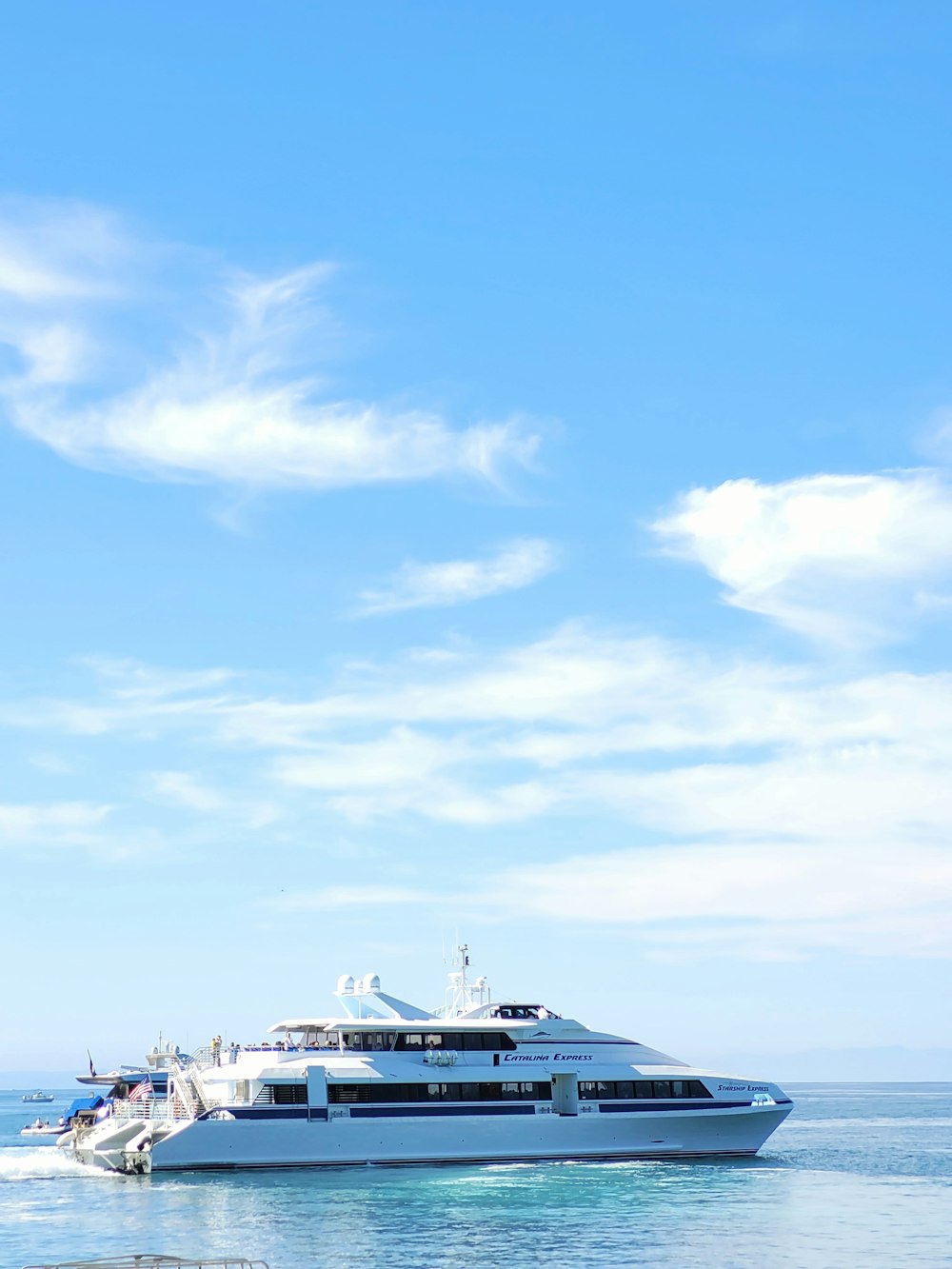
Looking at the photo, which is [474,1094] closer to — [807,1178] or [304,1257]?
[807,1178]

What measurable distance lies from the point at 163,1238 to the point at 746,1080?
26634 millimetres

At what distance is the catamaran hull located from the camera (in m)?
44.6

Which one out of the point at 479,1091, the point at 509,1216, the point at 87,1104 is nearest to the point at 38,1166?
the point at 87,1104

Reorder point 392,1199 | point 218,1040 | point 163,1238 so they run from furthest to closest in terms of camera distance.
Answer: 1. point 218,1040
2. point 392,1199
3. point 163,1238

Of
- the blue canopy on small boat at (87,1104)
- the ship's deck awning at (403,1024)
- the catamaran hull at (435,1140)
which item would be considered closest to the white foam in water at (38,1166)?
the catamaran hull at (435,1140)

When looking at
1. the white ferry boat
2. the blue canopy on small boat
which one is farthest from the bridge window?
the blue canopy on small boat

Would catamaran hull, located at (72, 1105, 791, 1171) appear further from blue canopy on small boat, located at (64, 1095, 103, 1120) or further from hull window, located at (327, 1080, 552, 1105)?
blue canopy on small boat, located at (64, 1095, 103, 1120)

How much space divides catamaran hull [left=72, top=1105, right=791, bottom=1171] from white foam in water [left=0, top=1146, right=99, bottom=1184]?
115 cm

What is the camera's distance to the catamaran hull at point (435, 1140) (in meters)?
44.6

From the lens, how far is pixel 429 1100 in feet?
155

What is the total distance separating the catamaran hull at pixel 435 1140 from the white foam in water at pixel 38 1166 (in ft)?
3.77

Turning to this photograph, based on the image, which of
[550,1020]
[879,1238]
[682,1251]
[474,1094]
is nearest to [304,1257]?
[682,1251]

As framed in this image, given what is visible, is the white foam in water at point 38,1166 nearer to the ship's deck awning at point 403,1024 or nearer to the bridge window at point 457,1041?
the ship's deck awning at point 403,1024

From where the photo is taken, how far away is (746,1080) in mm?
51969
